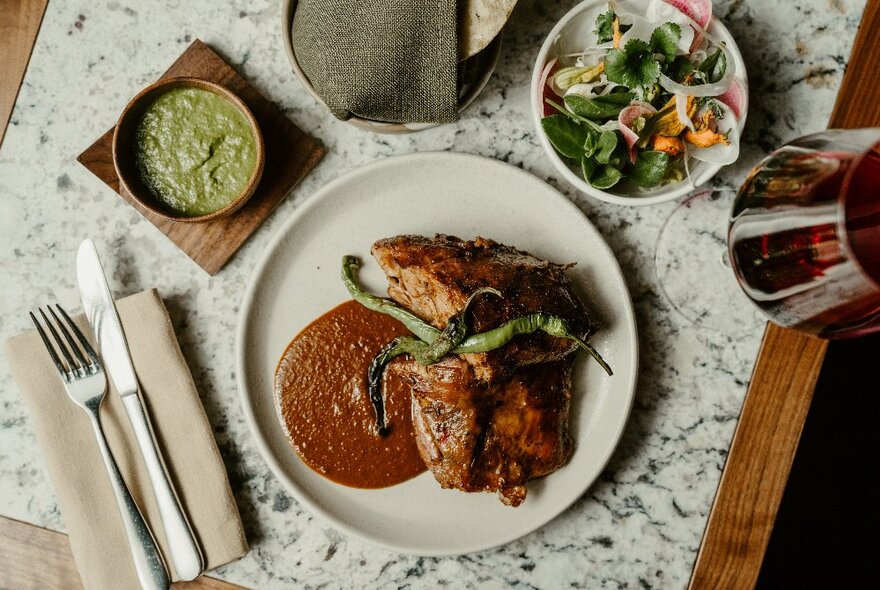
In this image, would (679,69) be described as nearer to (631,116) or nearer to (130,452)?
(631,116)

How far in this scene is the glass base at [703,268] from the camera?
6.32 ft

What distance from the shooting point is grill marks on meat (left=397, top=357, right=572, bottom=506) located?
177 cm

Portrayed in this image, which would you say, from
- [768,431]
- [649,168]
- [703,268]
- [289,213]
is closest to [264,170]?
[289,213]

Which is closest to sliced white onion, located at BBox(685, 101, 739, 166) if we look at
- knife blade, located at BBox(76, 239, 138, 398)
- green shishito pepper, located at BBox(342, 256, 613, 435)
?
green shishito pepper, located at BBox(342, 256, 613, 435)

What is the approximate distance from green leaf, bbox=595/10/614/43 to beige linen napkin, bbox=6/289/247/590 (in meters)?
1.42

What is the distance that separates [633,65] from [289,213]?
3.43 ft

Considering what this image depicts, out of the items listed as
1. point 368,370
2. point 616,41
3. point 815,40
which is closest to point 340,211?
point 368,370

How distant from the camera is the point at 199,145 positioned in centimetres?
191

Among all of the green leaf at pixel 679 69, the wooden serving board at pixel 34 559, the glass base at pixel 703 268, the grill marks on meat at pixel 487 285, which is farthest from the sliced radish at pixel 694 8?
the wooden serving board at pixel 34 559

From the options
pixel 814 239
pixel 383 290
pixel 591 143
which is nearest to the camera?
pixel 814 239

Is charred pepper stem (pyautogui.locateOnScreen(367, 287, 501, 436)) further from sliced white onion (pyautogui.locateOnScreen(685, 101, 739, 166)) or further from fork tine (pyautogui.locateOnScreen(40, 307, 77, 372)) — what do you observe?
fork tine (pyautogui.locateOnScreen(40, 307, 77, 372))

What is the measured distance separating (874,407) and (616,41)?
1.87 metres

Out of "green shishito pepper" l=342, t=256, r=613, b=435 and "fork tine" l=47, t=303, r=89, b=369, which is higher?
"fork tine" l=47, t=303, r=89, b=369

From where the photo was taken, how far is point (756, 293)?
4.62 ft
